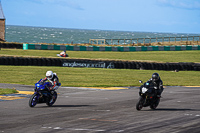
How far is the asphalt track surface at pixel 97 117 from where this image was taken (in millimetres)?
9616

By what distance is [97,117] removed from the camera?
1166 cm

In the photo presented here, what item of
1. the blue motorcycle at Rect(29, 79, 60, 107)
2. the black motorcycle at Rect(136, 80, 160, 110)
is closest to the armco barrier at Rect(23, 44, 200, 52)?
the blue motorcycle at Rect(29, 79, 60, 107)

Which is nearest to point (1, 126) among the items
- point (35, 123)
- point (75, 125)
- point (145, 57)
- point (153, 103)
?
point (35, 123)

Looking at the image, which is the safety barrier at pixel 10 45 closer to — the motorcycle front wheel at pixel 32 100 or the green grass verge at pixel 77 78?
the green grass verge at pixel 77 78

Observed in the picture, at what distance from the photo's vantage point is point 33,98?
13938mm

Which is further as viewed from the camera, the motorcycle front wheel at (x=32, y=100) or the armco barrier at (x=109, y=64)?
the armco barrier at (x=109, y=64)

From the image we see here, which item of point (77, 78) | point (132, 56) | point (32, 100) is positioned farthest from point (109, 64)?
point (32, 100)

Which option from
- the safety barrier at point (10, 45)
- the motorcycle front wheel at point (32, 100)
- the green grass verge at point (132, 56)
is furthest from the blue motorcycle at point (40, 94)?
the safety barrier at point (10, 45)

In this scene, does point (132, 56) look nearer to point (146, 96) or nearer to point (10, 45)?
point (10, 45)

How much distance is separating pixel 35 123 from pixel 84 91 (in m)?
10.8

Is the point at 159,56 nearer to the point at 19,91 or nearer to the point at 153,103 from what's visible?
the point at 19,91

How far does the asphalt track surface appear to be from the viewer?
962 centimetres

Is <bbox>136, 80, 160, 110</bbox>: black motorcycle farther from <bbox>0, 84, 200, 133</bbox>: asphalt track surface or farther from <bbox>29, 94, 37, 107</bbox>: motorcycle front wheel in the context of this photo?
<bbox>29, 94, 37, 107</bbox>: motorcycle front wheel

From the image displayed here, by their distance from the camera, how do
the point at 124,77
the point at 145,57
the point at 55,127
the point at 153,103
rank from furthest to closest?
the point at 145,57
the point at 124,77
the point at 153,103
the point at 55,127
